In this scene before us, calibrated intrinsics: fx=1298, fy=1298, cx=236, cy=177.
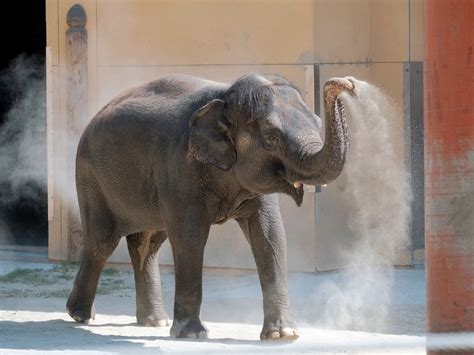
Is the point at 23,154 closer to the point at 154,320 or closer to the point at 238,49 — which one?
the point at 238,49

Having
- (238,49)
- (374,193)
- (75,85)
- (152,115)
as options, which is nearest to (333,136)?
(152,115)

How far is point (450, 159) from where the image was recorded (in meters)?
6.18

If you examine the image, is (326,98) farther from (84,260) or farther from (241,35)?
(241,35)

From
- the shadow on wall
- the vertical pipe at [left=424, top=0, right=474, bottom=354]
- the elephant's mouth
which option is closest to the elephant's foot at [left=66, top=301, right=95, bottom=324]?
the elephant's mouth

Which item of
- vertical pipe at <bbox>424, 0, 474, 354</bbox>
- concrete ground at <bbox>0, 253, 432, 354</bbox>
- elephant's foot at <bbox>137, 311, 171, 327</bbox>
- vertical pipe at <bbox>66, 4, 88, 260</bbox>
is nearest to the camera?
vertical pipe at <bbox>424, 0, 474, 354</bbox>

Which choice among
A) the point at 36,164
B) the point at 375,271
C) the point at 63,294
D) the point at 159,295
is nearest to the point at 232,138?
the point at 159,295

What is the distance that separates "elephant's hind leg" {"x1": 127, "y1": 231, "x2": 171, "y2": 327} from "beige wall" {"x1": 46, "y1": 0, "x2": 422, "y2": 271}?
299cm

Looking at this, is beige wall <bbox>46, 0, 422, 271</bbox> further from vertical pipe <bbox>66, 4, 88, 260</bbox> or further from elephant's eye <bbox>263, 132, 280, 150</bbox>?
elephant's eye <bbox>263, 132, 280, 150</bbox>

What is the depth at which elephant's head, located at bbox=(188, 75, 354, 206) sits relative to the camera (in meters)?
7.26

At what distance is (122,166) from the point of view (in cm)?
884

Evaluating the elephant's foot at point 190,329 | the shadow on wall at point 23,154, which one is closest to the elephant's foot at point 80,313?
the elephant's foot at point 190,329

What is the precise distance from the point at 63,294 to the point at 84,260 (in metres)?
2.03

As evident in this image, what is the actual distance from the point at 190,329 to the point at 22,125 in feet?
23.8

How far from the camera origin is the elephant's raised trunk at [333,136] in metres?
7.15
